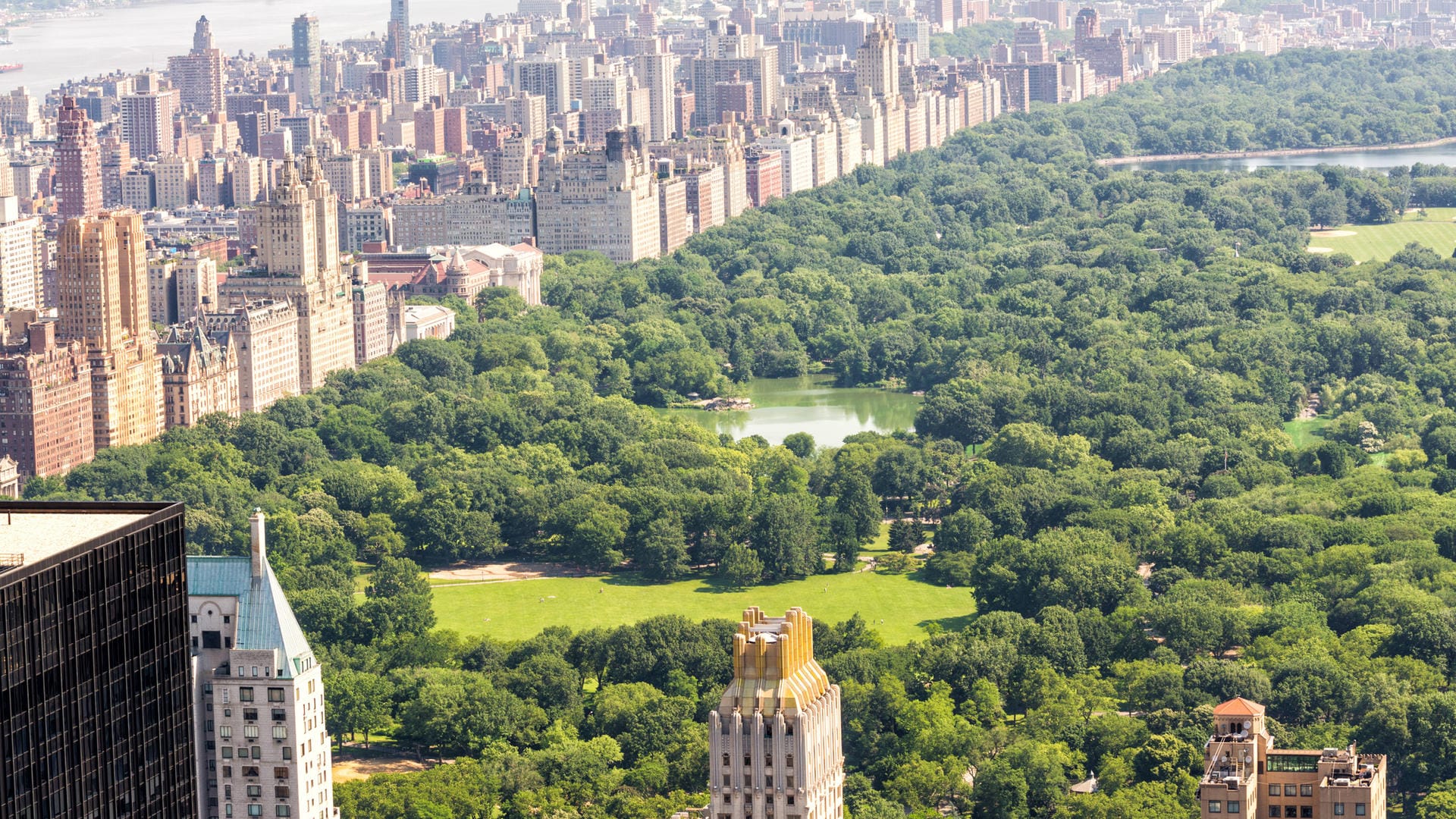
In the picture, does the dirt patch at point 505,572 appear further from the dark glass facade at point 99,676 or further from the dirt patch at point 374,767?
the dark glass facade at point 99,676

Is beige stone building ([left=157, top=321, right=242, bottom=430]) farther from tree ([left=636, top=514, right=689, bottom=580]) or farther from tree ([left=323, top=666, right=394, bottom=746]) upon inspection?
tree ([left=323, top=666, right=394, bottom=746])

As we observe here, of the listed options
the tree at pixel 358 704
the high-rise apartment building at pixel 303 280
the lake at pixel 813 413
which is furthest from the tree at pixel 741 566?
the high-rise apartment building at pixel 303 280

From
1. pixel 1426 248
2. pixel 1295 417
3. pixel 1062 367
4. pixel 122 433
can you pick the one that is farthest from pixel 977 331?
pixel 122 433

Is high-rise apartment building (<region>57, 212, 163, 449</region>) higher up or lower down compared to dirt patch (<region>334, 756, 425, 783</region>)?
higher up

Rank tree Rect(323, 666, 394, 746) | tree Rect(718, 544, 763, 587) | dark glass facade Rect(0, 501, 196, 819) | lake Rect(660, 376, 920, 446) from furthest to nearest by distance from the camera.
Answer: lake Rect(660, 376, 920, 446) → tree Rect(718, 544, 763, 587) → tree Rect(323, 666, 394, 746) → dark glass facade Rect(0, 501, 196, 819)

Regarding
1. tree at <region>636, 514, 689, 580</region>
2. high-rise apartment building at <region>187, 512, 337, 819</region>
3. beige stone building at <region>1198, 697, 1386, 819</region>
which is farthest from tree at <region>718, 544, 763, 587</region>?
high-rise apartment building at <region>187, 512, 337, 819</region>

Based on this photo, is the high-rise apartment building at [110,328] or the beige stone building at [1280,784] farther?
the high-rise apartment building at [110,328]

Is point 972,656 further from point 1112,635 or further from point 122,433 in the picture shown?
point 122,433
